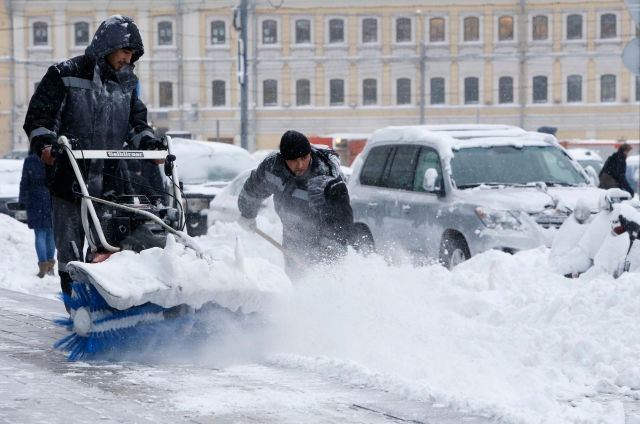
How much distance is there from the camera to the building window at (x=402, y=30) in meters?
55.6

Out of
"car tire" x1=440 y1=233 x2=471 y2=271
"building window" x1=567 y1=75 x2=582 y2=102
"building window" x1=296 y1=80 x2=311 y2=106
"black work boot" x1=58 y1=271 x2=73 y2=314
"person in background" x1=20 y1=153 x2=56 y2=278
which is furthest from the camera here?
"building window" x1=296 y1=80 x2=311 y2=106

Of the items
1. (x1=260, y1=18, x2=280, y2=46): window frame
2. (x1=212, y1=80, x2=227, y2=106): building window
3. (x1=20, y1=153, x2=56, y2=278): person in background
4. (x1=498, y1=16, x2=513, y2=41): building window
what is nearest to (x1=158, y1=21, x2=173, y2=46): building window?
(x1=212, y1=80, x2=227, y2=106): building window

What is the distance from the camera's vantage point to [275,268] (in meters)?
6.58

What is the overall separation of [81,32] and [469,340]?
52751 millimetres

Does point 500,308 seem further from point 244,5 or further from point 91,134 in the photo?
point 244,5

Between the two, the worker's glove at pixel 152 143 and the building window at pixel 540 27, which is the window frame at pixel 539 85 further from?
the worker's glove at pixel 152 143

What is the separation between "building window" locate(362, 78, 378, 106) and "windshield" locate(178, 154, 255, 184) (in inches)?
1507

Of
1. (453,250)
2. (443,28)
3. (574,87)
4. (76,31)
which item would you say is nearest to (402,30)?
(443,28)

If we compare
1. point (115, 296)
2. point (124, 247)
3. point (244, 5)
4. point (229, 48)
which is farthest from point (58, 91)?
point (229, 48)

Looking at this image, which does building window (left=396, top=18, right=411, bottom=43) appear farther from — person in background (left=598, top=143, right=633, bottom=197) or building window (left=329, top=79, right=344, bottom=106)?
person in background (left=598, top=143, right=633, bottom=197)

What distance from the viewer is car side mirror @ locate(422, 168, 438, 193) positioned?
35.9 feet

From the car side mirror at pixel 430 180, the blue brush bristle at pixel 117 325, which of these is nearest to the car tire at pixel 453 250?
the car side mirror at pixel 430 180

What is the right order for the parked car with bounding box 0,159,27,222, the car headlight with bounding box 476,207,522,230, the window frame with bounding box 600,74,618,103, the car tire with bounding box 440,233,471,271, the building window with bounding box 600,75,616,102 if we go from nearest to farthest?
the car headlight with bounding box 476,207,522,230
the car tire with bounding box 440,233,471,271
the parked car with bounding box 0,159,27,222
the window frame with bounding box 600,74,618,103
the building window with bounding box 600,75,616,102

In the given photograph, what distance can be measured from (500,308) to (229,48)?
49.8 meters
